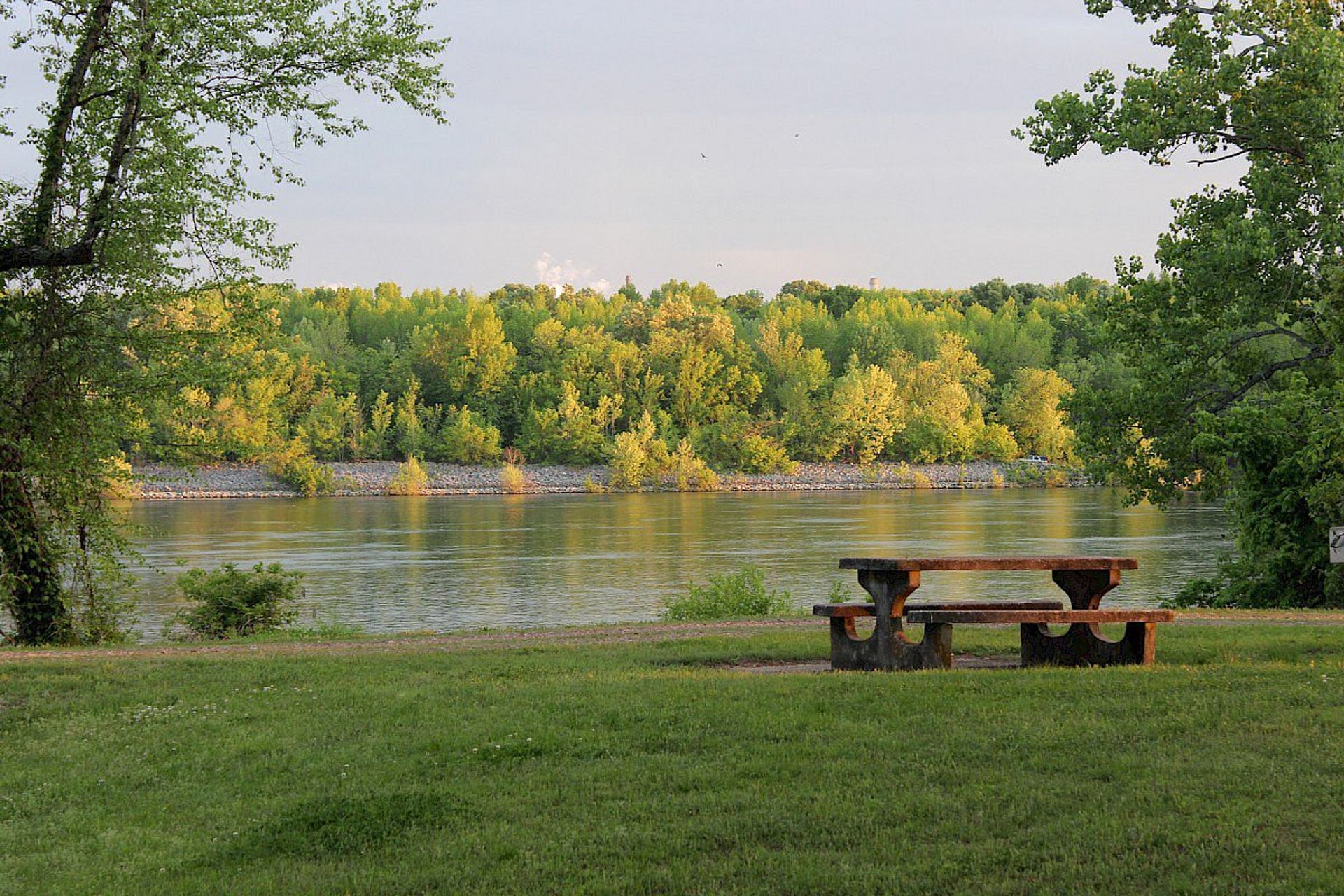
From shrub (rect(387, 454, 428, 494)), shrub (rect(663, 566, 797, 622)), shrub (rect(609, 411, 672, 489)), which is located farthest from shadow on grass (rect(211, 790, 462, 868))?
shrub (rect(609, 411, 672, 489))

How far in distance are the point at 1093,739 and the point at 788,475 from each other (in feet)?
299

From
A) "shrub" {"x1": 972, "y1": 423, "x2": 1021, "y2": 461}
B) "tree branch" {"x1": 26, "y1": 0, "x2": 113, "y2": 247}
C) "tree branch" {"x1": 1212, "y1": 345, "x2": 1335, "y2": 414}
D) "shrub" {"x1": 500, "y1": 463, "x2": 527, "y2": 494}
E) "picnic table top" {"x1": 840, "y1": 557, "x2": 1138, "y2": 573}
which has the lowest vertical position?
"shrub" {"x1": 500, "y1": 463, "x2": 527, "y2": 494}

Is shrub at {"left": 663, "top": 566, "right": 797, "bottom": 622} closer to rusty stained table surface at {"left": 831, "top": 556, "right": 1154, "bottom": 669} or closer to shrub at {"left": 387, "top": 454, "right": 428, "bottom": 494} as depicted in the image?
rusty stained table surface at {"left": 831, "top": 556, "right": 1154, "bottom": 669}

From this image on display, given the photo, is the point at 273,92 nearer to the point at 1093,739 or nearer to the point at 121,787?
the point at 121,787

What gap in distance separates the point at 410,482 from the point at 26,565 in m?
71.6

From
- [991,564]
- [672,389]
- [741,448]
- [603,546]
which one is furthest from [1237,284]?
[672,389]

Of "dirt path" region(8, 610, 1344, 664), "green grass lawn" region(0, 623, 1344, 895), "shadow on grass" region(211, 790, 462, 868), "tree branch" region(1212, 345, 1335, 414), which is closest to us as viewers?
"green grass lawn" region(0, 623, 1344, 895)

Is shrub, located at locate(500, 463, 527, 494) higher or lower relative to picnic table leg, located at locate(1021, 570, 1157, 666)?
lower

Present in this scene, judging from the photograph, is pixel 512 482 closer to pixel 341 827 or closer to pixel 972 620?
pixel 972 620

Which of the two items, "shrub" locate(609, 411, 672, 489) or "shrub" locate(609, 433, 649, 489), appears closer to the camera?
"shrub" locate(609, 433, 649, 489)

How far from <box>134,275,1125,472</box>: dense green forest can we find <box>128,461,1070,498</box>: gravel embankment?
1.68 meters

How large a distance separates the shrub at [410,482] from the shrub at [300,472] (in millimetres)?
4370

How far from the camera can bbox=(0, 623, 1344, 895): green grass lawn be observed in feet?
16.6

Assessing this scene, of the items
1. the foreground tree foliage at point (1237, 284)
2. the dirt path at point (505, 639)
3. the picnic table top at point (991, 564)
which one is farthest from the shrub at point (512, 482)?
the picnic table top at point (991, 564)
